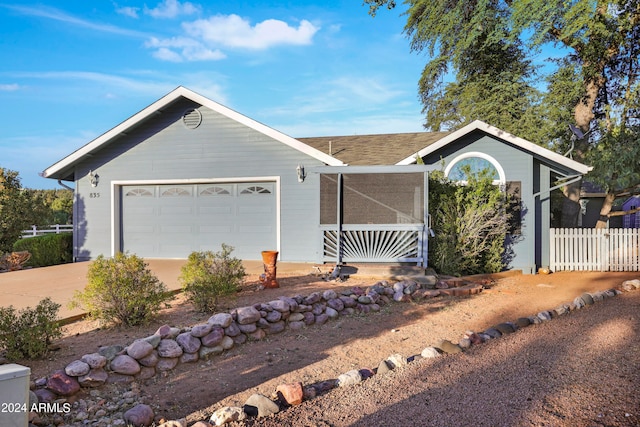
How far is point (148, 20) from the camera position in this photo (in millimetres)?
11594

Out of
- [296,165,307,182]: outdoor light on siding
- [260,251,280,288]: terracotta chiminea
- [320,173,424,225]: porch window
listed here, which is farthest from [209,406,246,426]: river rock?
[296,165,307,182]: outdoor light on siding

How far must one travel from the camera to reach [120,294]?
16.1 ft

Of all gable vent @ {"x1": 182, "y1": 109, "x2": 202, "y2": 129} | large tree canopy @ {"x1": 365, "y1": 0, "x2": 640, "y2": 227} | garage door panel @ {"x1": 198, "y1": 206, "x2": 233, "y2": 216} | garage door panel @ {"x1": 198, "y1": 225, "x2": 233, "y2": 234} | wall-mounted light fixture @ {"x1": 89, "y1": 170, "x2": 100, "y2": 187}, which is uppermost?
large tree canopy @ {"x1": 365, "y1": 0, "x2": 640, "y2": 227}

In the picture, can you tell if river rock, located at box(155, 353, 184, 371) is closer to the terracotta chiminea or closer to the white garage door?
the terracotta chiminea

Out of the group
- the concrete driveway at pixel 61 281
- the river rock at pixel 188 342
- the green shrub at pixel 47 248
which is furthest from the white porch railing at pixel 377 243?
the green shrub at pixel 47 248

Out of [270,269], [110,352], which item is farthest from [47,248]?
[110,352]

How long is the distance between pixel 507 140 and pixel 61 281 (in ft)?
35.0

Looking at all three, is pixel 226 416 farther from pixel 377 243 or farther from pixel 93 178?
pixel 93 178

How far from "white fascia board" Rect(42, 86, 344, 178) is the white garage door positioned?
54.1 inches

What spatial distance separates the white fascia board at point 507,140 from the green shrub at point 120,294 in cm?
739

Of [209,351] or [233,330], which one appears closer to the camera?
[209,351]

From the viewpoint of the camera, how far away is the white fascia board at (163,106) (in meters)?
10.5

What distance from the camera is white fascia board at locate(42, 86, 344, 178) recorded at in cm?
1051

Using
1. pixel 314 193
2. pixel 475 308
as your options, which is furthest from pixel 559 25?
pixel 475 308
